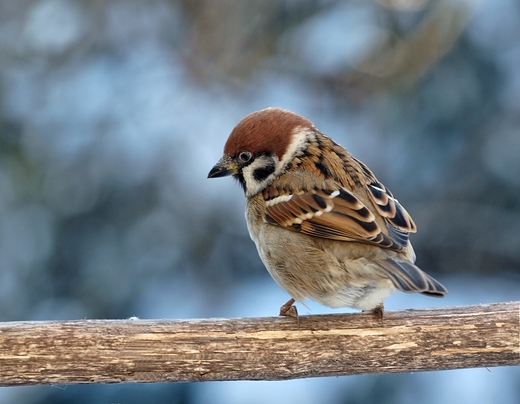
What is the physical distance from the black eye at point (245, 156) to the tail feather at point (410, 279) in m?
0.80

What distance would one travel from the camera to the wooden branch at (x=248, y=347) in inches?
88.4

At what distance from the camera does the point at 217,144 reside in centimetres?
412

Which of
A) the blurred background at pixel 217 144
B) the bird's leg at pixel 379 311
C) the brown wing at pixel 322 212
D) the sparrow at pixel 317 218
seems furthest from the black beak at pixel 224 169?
the blurred background at pixel 217 144

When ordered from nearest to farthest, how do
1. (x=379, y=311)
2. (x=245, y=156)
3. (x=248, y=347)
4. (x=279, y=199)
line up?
(x=248, y=347) < (x=379, y=311) < (x=279, y=199) < (x=245, y=156)

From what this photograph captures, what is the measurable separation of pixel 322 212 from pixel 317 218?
0.11ft

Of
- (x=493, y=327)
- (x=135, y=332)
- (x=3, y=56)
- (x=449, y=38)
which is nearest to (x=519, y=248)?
(x=449, y=38)

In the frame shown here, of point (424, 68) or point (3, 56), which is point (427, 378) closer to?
point (424, 68)

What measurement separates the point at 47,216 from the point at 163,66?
1.23 metres

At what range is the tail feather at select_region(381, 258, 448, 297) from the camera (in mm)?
2105

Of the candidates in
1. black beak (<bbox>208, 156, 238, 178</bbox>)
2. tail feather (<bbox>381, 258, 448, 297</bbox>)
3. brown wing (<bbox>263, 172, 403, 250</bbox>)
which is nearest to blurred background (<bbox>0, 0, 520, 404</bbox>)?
black beak (<bbox>208, 156, 238, 178</bbox>)

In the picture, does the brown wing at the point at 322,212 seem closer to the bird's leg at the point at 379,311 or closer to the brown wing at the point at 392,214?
the brown wing at the point at 392,214

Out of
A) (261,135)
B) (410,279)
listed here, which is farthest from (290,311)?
(261,135)

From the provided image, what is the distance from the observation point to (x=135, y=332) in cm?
229

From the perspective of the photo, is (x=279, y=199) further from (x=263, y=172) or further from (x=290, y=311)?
(x=290, y=311)
